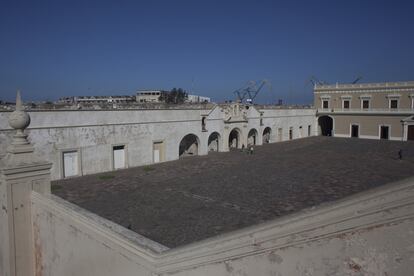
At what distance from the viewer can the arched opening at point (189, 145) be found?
1043 inches

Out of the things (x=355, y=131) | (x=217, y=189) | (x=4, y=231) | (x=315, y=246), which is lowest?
(x=217, y=189)

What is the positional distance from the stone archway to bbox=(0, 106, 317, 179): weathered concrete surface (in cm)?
39

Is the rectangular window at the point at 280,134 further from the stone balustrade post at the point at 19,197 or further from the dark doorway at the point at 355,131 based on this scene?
the stone balustrade post at the point at 19,197

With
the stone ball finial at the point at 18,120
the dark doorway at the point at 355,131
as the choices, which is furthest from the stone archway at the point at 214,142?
the stone ball finial at the point at 18,120

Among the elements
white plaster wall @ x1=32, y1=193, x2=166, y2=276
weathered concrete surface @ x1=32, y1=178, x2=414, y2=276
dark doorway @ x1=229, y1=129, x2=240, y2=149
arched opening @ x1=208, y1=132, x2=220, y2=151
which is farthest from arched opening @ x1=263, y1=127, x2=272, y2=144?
weathered concrete surface @ x1=32, y1=178, x2=414, y2=276

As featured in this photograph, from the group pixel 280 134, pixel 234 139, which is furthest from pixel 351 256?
pixel 280 134

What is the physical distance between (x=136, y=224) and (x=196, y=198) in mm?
3576

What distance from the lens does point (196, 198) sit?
13797 millimetres

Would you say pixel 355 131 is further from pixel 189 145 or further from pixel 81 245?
pixel 81 245

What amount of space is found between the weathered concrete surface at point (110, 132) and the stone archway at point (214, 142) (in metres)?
0.39

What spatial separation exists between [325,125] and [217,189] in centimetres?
3397

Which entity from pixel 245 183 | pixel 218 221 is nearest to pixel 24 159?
pixel 218 221

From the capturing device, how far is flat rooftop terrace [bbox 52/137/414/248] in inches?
432

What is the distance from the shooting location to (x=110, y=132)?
65.0 ft
